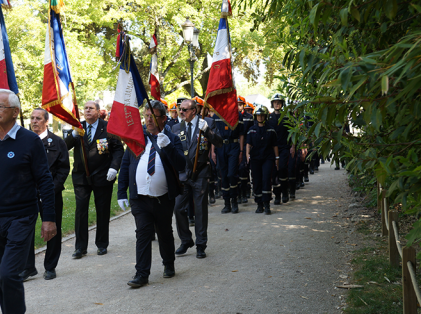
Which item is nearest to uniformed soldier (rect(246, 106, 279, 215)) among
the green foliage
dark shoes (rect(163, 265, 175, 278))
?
dark shoes (rect(163, 265, 175, 278))

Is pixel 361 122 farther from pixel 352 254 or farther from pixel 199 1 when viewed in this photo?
pixel 199 1

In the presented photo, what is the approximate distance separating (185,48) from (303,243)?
20.7 m

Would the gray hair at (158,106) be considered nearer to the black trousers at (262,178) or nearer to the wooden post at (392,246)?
the wooden post at (392,246)

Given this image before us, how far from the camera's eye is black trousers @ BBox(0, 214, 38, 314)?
411 cm

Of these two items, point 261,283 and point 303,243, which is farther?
point 303,243

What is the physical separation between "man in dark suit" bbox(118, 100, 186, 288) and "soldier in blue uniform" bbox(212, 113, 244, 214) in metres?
4.90

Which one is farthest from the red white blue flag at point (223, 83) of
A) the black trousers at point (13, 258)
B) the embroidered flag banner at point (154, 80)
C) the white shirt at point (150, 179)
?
the black trousers at point (13, 258)

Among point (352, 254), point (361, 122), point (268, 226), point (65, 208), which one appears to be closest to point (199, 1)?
point (65, 208)

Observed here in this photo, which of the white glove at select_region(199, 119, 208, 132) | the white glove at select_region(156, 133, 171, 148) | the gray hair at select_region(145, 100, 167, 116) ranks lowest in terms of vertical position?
the white glove at select_region(156, 133, 171, 148)

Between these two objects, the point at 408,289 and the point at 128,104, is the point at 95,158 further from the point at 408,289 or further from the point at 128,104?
the point at 408,289

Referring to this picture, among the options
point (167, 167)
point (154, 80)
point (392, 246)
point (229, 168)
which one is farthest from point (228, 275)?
point (229, 168)

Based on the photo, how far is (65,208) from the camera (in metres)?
12.4

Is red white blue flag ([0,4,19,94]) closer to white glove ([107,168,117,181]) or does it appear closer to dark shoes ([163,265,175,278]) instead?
white glove ([107,168,117,181])

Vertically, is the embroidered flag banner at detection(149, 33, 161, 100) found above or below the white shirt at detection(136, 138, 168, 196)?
above
